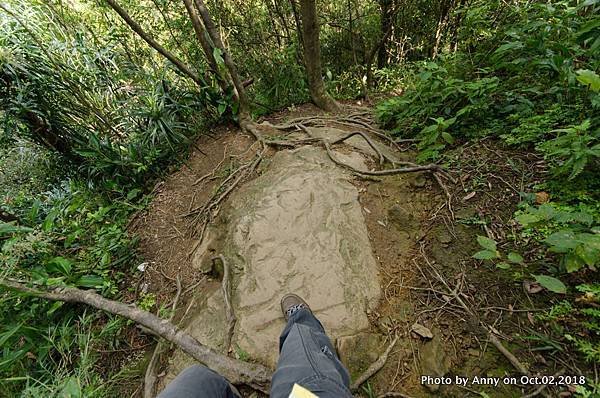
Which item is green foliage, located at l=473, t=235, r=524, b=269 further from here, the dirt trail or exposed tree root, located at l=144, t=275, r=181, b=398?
exposed tree root, located at l=144, t=275, r=181, b=398

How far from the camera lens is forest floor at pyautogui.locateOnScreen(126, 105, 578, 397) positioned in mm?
1541

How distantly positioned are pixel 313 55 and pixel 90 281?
3593 mm

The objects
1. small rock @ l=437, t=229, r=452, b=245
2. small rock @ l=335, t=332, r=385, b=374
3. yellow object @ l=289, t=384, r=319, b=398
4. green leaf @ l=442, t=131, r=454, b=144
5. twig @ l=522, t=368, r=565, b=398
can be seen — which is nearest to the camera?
yellow object @ l=289, t=384, r=319, b=398

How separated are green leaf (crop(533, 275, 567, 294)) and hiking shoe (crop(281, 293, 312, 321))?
130 cm

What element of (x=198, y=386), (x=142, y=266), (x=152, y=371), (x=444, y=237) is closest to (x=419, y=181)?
(x=444, y=237)

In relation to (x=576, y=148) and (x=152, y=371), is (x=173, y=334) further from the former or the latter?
(x=576, y=148)

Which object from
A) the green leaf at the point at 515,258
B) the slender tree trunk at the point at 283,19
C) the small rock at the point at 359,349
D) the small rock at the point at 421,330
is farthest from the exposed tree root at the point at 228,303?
the slender tree trunk at the point at 283,19

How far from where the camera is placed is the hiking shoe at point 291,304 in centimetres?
186

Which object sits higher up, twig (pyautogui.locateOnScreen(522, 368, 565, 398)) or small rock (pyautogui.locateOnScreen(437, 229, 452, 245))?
small rock (pyautogui.locateOnScreen(437, 229, 452, 245))

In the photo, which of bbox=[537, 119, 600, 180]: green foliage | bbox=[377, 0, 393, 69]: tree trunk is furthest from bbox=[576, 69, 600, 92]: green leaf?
bbox=[377, 0, 393, 69]: tree trunk

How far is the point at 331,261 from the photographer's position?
2.12 m

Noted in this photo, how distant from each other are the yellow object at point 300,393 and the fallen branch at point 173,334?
0.48m

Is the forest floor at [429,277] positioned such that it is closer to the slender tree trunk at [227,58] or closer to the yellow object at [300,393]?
the yellow object at [300,393]

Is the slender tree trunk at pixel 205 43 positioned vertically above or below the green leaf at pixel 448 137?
above
